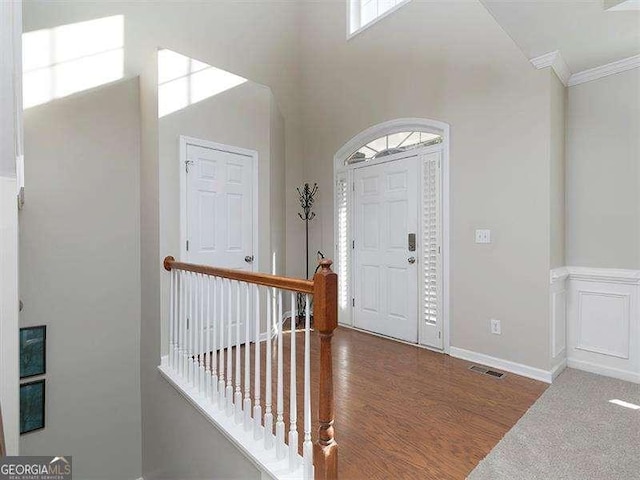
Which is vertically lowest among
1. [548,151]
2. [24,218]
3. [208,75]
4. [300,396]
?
[300,396]

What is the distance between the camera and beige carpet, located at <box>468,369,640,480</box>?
1.65 metres

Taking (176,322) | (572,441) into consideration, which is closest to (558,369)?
(572,441)

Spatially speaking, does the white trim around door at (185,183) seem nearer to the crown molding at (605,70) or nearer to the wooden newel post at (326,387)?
the wooden newel post at (326,387)

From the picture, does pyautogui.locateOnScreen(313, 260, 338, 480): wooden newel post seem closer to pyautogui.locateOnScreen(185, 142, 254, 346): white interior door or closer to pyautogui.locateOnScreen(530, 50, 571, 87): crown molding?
pyautogui.locateOnScreen(185, 142, 254, 346): white interior door

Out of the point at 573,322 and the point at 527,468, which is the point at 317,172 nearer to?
the point at 573,322

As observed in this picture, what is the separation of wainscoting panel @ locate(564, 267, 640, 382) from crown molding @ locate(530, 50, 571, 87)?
156cm

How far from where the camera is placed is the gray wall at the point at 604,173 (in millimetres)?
2547

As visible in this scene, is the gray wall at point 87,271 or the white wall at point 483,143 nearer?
the white wall at point 483,143

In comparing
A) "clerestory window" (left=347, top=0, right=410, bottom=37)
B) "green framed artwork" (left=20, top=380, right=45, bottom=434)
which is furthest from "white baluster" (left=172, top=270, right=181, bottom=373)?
"clerestory window" (left=347, top=0, right=410, bottom=37)

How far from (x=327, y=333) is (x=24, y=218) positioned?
2809mm

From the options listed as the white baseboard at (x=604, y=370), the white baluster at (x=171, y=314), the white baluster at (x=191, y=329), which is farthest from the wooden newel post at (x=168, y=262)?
the white baseboard at (x=604, y=370)

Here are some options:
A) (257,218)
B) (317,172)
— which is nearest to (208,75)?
(257,218)

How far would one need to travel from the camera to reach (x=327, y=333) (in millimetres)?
1494

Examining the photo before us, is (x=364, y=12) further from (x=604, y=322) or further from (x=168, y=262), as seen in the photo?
(x=604, y=322)
